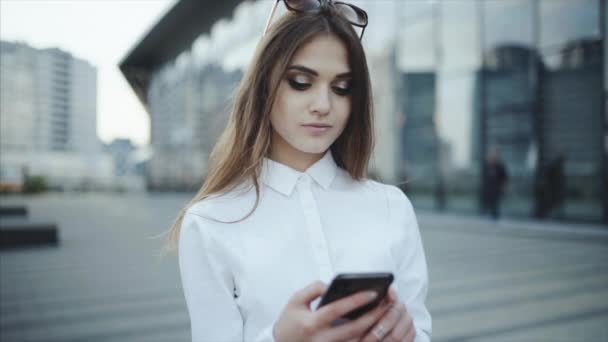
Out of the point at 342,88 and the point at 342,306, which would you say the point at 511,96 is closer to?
the point at 342,88

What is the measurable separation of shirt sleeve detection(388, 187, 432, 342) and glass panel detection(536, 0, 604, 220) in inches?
412

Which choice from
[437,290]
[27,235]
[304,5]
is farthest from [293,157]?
[27,235]

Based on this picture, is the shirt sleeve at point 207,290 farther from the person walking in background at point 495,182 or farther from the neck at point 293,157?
the person walking in background at point 495,182

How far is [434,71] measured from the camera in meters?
14.1

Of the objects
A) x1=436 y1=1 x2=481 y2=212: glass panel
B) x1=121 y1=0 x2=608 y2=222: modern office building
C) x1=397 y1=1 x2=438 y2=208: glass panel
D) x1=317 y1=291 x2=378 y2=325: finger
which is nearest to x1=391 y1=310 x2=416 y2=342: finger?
x1=317 y1=291 x2=378 y2=325: finger

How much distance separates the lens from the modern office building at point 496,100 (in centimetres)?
1042

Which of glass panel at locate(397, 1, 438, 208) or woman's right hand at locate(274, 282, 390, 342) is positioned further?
glass panel at locate(397, 1, 438, 208)

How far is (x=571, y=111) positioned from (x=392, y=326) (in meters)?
11.6

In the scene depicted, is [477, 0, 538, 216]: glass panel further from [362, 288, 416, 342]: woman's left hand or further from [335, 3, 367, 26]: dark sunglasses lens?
[362, 288, 416, 342]: woman's left hand

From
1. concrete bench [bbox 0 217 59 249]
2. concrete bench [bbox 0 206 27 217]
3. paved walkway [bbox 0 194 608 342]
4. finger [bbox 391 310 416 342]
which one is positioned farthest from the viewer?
concrete bench [bbox 0 206 27 217]

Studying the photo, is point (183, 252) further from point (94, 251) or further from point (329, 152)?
point (94, 251)

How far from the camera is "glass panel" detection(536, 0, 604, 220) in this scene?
10.2 metres

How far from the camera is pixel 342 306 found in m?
0.82

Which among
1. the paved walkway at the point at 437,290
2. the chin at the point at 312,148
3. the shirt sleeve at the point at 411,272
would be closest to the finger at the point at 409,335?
the shirt sleeve at the point at 411,272
